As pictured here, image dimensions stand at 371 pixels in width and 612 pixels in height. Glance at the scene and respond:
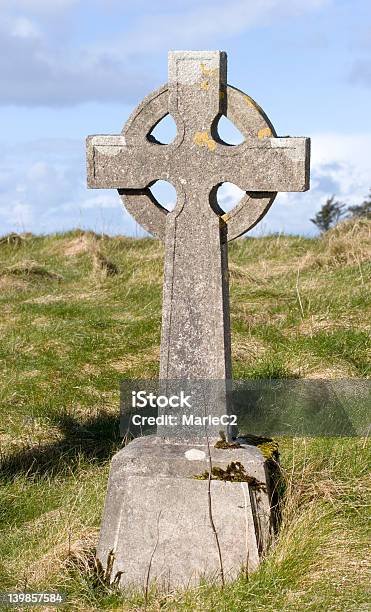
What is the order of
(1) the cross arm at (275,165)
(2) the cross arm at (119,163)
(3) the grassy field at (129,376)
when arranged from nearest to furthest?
(3) the grassy field at (129,376), (1) the cross arm at (275,165), (2) the cross arm at (119,163)

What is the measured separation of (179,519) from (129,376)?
419cm

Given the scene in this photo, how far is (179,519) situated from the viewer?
4.72 m

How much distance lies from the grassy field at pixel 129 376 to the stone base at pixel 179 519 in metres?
0.15

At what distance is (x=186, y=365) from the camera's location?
4887mm

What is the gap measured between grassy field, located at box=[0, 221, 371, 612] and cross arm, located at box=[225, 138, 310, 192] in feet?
5.31

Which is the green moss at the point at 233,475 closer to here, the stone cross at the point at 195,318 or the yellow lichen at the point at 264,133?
the stone cross at the point at 195,318

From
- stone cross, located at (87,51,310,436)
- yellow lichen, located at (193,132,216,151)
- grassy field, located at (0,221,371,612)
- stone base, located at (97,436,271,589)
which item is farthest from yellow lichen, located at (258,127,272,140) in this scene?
grassy field, located at (0,221,371,612)

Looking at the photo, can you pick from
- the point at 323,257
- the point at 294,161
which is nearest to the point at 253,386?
the point at 294,161

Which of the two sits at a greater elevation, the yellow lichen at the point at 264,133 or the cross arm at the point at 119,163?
the yellow lichen at the point at 264,133

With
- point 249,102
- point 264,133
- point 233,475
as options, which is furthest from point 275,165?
point 233,475

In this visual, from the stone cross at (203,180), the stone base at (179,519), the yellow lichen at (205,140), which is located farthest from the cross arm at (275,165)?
the stone base at (179,519)

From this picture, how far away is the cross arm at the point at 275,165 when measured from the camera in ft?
15.7

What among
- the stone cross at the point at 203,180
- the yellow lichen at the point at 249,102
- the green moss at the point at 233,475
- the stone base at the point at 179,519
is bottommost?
the stone base at the point at 179,519

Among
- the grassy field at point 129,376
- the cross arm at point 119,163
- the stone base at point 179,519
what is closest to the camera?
the grassy field at point 129,376
